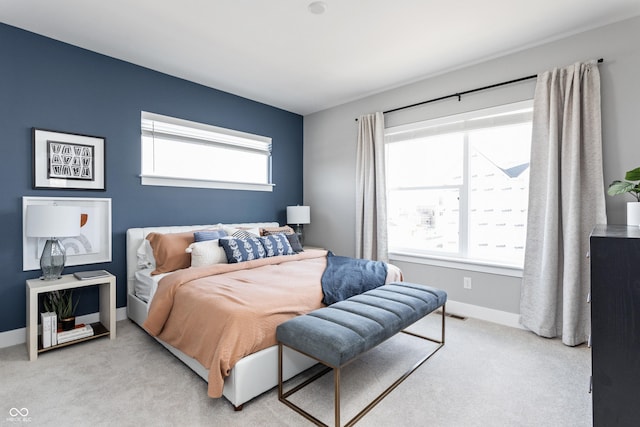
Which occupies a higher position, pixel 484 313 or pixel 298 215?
pixel 298 215

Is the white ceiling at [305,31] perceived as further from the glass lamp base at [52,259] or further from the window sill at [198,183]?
the glass lamp base at [52,259]

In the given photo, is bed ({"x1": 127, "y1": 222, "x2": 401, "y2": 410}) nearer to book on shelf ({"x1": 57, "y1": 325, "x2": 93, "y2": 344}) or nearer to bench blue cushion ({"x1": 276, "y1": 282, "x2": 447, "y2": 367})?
bench blue cushion ({"x1": 276, "y1": 282, "x2": 447, "y2": 367})

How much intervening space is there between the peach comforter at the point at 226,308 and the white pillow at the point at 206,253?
244mm

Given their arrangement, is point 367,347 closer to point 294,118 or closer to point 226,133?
point 226,133

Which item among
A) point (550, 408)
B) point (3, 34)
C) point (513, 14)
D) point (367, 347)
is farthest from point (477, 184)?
point (3, 34)

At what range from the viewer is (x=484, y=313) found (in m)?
3.21

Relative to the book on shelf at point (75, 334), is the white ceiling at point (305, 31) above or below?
above

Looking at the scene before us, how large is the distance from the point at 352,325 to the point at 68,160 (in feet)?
9.51

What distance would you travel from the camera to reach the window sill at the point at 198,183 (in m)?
3.36

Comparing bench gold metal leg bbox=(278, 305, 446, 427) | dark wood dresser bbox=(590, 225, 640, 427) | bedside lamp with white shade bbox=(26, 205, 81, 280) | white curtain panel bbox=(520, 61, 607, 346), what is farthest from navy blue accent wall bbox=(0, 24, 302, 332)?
dark wood dresser bbox=(590, 225, 640, 427)

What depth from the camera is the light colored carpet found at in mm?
1715

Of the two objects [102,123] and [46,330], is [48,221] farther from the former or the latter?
[102,123]

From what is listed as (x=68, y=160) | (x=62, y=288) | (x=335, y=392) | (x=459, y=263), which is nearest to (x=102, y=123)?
(x=68, y=160)

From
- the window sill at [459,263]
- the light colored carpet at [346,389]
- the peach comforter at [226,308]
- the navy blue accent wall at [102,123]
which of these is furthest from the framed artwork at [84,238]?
the window sill at [459,263]
